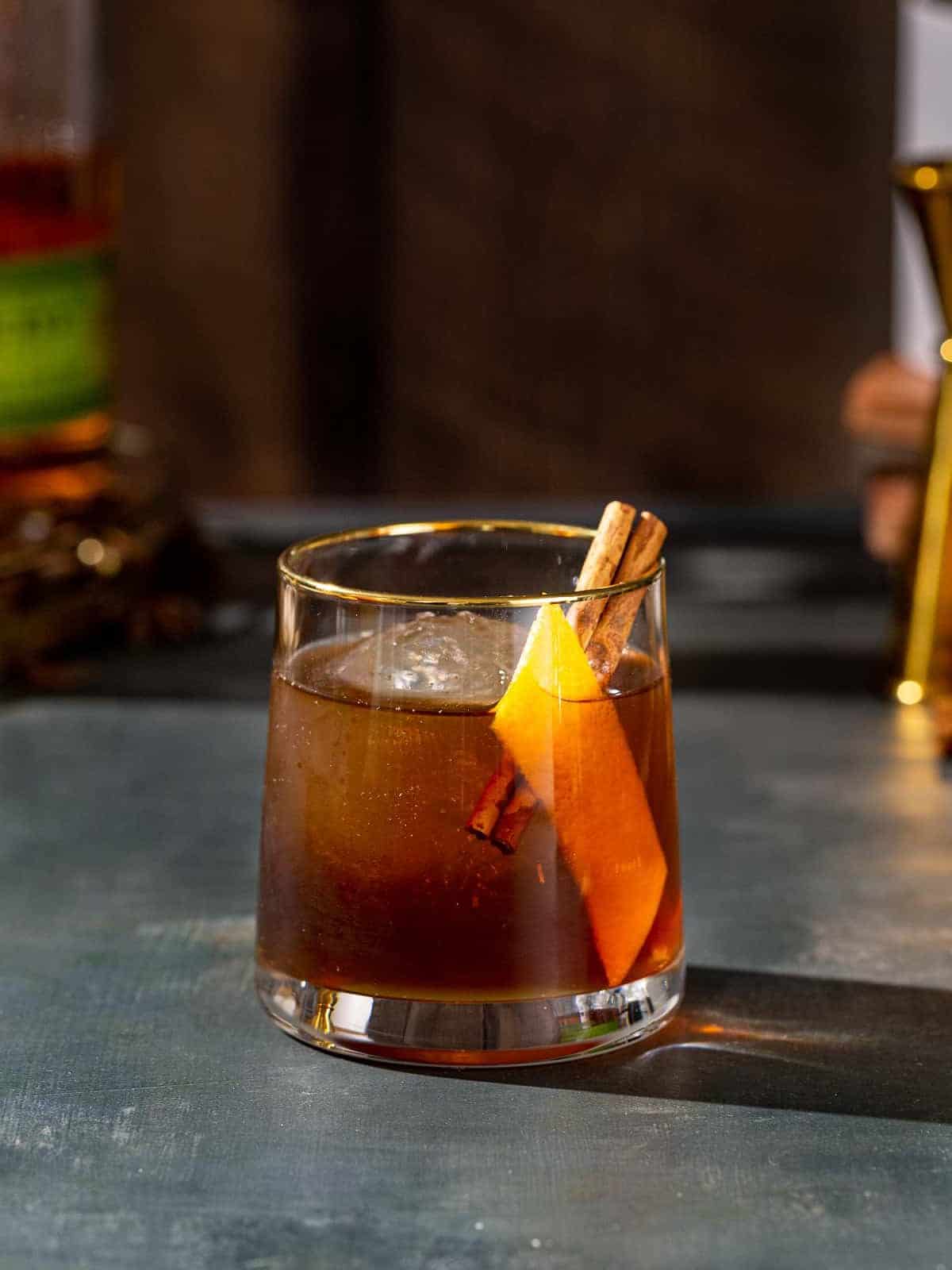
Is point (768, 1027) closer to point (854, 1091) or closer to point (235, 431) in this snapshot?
point (854, 1091)

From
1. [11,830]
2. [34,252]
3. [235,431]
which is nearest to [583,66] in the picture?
[235,431]

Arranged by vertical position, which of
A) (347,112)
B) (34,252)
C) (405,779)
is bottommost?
(405,779)

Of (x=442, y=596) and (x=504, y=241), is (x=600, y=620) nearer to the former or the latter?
(x=442, y=596)

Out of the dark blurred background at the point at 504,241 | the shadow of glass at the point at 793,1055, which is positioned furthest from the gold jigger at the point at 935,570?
the dark blurred background at the point at 504,241

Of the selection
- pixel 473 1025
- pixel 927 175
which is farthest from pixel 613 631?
pixel 927 175

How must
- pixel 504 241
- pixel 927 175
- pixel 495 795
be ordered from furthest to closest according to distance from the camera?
pixel 504 241 → pixel 927 175 → pixel 495 795

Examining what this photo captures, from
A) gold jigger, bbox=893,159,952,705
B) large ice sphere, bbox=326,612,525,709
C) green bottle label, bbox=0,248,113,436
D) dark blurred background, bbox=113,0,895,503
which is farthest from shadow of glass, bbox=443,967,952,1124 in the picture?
dark blurred background, bbox=113,0,895,503
